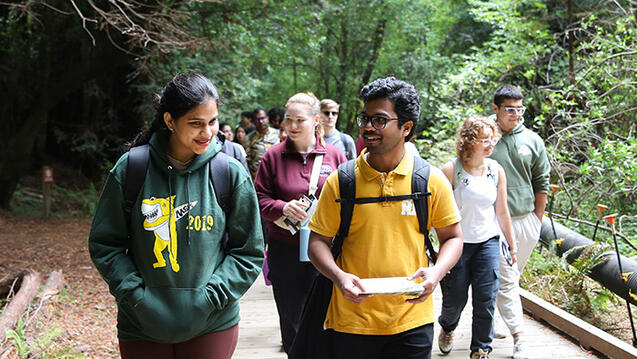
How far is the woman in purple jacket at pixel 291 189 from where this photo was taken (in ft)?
15.0

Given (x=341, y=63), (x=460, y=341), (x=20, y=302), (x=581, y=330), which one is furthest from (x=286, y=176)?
(x=341, y=63)

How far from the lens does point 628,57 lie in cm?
995

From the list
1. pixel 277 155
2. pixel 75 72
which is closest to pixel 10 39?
pixel 75 72

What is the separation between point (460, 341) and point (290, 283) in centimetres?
212

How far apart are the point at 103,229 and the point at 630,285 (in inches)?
194

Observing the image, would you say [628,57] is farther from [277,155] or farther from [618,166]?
[277,155]

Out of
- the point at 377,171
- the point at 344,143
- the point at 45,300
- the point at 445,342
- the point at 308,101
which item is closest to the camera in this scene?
the point at 377,171

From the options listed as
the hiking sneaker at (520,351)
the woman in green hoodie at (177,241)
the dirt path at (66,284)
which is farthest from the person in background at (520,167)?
the dirt path at (66,284)

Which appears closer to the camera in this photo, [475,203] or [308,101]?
[308,101]

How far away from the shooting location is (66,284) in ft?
27.1

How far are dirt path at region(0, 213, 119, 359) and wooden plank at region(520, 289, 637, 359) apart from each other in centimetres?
430

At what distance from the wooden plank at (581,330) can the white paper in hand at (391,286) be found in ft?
10.0

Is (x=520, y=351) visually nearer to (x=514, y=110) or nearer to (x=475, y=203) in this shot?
(x=475, y=203)

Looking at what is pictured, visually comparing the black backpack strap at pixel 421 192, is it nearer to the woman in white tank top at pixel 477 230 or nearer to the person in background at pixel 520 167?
the woman in white tank top at pixel 477 230
